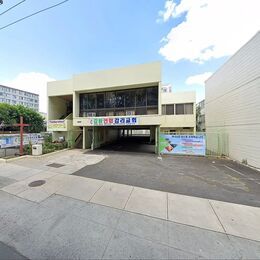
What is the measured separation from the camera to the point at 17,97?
2628 inches

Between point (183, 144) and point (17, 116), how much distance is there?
3642 cm

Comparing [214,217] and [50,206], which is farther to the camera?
[50,206]

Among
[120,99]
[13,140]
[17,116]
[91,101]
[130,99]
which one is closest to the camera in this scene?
[13,140]

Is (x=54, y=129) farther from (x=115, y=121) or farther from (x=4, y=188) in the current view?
(x=4, y=188)

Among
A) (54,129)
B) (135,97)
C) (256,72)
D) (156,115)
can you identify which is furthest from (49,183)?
(256,72)

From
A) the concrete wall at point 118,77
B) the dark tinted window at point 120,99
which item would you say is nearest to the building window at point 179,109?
the concrete wall at point 118,77

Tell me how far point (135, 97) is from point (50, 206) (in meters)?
11.5

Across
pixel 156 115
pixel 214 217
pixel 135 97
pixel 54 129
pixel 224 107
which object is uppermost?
pixel 135 97

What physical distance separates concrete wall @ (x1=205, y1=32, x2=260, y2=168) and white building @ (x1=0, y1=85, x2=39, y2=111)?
78.9m

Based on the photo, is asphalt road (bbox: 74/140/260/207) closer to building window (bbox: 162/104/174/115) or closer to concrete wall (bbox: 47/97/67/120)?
concrete wall (bbox: 47/97/67/120)

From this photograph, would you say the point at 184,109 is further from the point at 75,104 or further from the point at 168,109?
the point at 75,104

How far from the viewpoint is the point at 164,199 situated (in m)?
4.48

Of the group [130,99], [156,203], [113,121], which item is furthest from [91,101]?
[156,203]

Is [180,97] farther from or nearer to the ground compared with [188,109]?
farther from the ground
